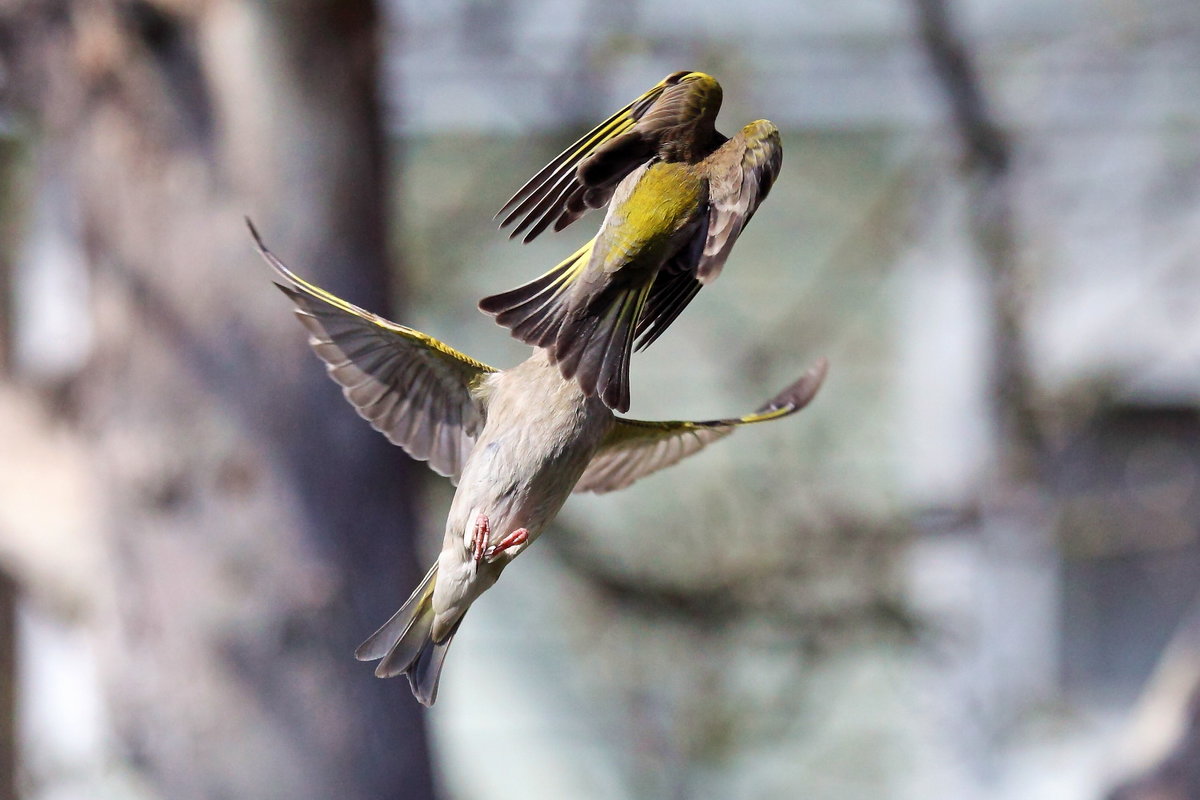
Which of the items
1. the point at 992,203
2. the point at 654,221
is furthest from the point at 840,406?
the point at 654,221

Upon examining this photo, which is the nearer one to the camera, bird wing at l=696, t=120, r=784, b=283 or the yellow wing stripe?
bird wing at l=696, t=120, r=784, b=283

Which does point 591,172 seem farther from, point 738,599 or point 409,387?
point 738,599

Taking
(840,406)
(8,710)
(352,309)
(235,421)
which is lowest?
(352,309)

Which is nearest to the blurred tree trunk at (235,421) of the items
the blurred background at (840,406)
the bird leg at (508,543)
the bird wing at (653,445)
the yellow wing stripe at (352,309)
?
the blurred background at (840,406)

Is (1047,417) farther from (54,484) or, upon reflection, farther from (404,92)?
(54,484)

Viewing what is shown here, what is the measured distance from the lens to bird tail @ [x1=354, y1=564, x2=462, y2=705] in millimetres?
958

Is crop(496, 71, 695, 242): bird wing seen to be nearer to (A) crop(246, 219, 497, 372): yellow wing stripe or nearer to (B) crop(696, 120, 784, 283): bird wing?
(B) crop(696, 120, 784, 283): bird wing

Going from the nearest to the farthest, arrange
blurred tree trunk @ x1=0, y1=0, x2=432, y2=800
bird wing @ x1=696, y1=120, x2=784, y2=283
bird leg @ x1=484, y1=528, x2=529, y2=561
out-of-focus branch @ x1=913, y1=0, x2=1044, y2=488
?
bird wing @ x1=696, y1=120, x2=784, y2=283, bird leg @ x1=484, y1=528, x2=529, y2=561, blurred tree trunk @ x1=0, y1=0, x2=432, y2=800, out-of-focus branch @ x1=913, y1=0, x2=1044, y2=488

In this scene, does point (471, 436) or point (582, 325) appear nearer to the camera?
point (582, 325)

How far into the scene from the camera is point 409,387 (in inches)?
40.7

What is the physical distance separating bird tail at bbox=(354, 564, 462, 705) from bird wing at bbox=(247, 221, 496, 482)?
105mm

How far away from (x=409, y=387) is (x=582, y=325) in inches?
14.7

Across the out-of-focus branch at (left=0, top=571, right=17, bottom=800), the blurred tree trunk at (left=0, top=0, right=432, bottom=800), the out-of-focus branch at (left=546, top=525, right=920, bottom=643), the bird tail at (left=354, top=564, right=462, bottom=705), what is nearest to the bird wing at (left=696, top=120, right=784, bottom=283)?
the bird tail at (left=354, top=564, right=462, bottom=705)

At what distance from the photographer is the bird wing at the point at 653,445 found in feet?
3.42
